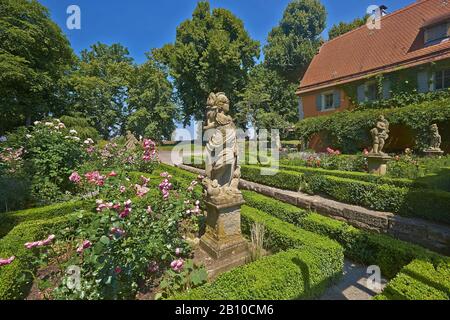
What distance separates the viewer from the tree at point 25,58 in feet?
45.8

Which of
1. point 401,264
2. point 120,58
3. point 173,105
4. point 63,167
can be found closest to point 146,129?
point 173,105

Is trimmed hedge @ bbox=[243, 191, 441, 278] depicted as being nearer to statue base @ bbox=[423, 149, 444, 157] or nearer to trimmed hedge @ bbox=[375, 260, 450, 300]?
trimmed hedge @ bbox=[375, 260, 450, 300]

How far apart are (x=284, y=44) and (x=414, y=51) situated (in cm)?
1772

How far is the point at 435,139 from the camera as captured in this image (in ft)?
35.0

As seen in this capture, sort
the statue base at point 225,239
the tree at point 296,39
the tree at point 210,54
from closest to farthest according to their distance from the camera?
the statue base at point 225,239
the tree at point 210,54
the tree at point 296,39

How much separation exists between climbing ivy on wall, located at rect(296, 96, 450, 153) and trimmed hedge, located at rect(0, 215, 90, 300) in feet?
49.7

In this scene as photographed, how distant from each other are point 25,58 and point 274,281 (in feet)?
69.4

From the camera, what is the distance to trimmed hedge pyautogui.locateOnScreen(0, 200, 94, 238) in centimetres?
444

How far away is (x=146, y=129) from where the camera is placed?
29.3 meters

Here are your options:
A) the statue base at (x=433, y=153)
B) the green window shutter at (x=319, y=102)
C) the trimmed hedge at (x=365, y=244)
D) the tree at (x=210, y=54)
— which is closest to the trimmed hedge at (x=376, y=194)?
the trimmed hedge at (x=365, y=244)

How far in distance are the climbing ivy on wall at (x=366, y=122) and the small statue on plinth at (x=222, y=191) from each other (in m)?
12.3

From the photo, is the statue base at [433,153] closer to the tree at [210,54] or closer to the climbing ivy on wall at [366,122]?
the climbing ivy on wall at [366,122]

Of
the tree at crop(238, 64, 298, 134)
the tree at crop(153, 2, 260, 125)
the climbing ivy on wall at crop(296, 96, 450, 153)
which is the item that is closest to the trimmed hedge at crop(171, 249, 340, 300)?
the climbing ivy on wall at crop(296, 96, 450, 153)
